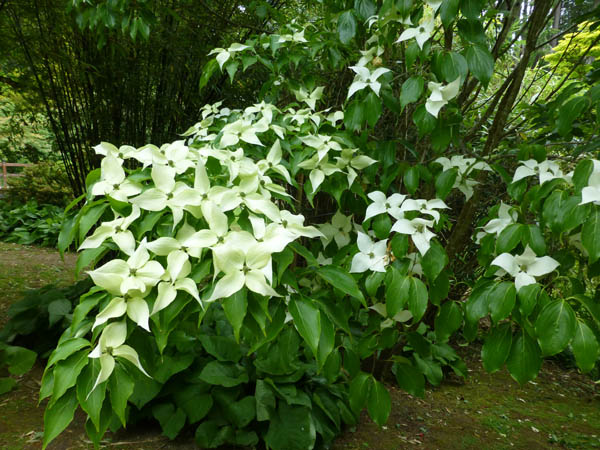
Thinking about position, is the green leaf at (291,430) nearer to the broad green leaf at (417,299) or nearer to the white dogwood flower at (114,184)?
the broad green leaf at (417,299)

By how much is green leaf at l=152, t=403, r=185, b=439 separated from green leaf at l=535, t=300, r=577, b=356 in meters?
1.25

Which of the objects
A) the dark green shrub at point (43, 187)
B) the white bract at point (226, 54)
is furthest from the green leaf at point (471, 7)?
the dark green shrub at point (43, 187)

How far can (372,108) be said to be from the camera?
47.4 inches

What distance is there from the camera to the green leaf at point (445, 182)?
127cm

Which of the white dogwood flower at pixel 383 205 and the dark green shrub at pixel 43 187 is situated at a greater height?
the white dogwood flower at pixel 383 205

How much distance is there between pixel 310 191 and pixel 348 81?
1.07m

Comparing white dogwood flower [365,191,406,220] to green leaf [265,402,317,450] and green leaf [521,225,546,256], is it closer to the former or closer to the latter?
green leaf [521,225,546,256]

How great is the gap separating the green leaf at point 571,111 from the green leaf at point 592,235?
12.5 inches

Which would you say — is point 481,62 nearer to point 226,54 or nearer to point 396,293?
point 396,293

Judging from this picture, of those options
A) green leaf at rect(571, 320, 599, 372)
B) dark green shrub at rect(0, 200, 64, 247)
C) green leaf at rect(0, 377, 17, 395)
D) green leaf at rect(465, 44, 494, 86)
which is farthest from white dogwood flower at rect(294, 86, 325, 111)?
dark green shrub at rect(0, 200, 64, 247)

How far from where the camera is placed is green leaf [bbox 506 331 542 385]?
0.93 metres

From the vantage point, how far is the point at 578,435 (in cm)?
208

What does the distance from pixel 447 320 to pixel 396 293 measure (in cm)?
24

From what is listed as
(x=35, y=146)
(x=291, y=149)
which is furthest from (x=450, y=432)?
(x=35, y=146)
